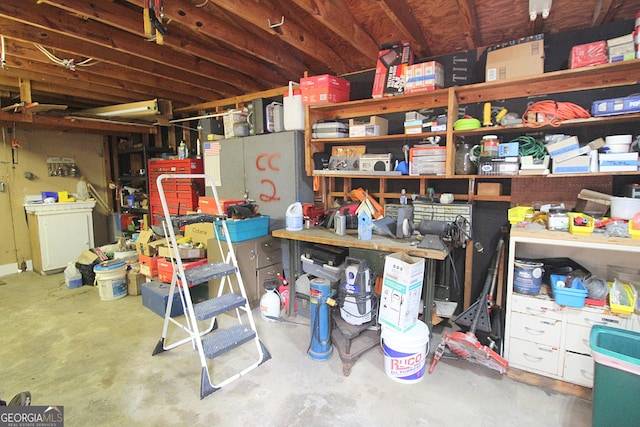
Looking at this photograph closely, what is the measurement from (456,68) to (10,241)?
587 cm

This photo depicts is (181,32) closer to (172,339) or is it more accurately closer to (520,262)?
(172,339)

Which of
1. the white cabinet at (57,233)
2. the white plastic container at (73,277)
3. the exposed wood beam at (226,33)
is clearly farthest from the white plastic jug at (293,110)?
the white cabinet at (57,233)

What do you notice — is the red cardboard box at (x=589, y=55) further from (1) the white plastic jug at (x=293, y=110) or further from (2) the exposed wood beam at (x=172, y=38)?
(2) the exposed wood beam at (x=172, y=38)

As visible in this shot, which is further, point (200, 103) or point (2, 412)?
point (200, 103)

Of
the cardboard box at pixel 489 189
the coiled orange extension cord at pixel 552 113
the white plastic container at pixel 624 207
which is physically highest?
the coiled orange extension cord at pixel 552 113

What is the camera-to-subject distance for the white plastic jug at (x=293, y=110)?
3.10 metres

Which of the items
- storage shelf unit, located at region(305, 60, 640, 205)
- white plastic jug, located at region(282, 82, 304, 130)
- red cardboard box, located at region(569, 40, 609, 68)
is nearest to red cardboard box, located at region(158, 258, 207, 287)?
storage shelf unit, located at region(305, 60, 640, 205)

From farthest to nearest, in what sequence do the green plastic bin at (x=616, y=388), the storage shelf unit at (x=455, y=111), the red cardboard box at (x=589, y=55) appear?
the storage shelf unit at (x=455, y=111) → the red cardboard box at (x=589, y=55) → the green plastic bin at (x=616, y=388)

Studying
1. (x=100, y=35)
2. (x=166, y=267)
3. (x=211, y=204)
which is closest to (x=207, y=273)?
(x=211, y=204)

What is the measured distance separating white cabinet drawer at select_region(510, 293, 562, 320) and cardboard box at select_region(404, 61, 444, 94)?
1624mm

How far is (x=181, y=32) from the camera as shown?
2.65 m

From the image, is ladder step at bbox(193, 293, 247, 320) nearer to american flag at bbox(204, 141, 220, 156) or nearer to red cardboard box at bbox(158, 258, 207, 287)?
red cardboard box at bbox(158, 258, 207, 287)

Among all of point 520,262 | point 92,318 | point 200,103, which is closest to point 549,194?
point 520,262

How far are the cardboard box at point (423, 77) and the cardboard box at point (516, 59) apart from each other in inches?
13.6
